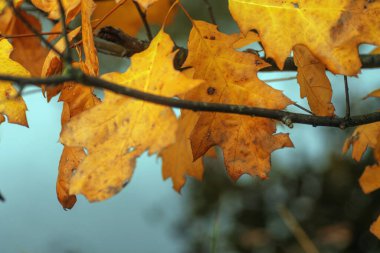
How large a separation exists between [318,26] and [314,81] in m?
0.15

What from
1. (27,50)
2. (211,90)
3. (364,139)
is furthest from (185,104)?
(27,50)

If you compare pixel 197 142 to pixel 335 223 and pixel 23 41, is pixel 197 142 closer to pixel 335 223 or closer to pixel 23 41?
pixel 23 41

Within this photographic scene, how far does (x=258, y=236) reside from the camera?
9.14 feet

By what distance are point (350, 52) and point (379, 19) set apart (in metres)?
0.06

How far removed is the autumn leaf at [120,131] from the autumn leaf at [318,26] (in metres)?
0.15

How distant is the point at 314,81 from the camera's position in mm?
935

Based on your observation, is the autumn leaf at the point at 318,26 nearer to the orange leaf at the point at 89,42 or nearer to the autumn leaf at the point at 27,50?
the orange leaf at the point at 89,42

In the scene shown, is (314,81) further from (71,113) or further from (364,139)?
(71,113)

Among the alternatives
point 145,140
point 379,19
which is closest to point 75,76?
point 145,140

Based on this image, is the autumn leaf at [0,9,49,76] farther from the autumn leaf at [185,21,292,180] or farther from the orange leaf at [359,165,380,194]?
the orange leaf at [359,165,380,194]

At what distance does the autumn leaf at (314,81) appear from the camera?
920 millimetres

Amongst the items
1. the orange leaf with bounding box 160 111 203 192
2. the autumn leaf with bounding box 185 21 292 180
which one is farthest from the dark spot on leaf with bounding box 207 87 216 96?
the orange leaf with bounding box 160 111 203 192

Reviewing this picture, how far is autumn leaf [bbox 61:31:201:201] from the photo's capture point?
69cm

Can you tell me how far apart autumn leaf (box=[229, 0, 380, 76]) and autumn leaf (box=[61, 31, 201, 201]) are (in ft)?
0.50
